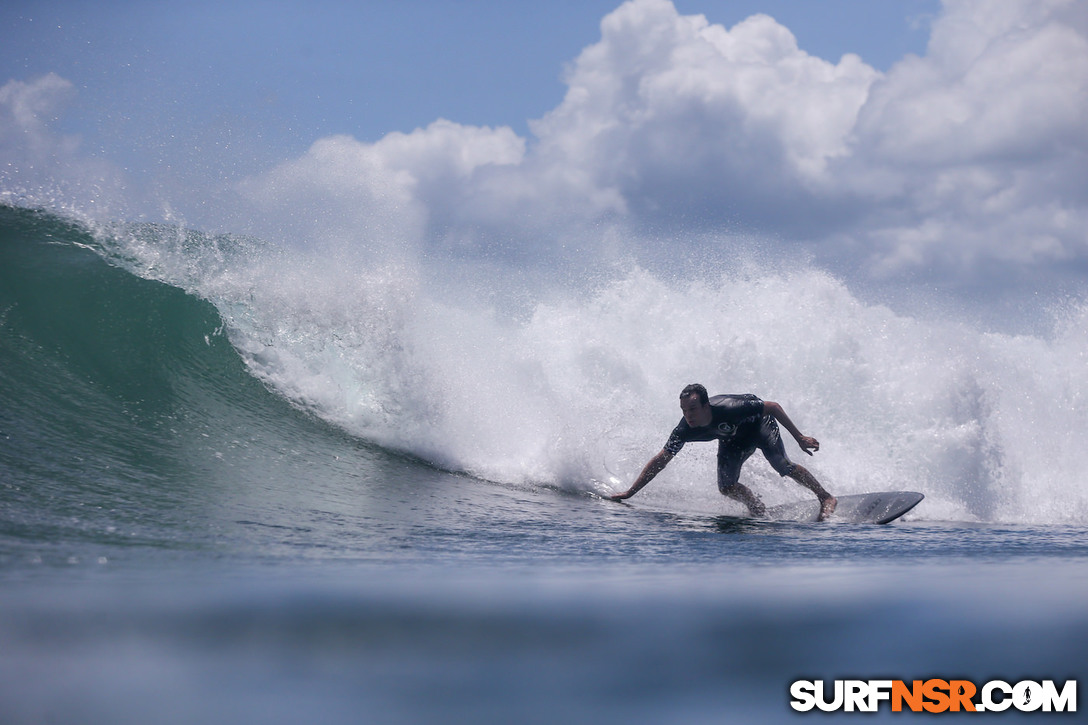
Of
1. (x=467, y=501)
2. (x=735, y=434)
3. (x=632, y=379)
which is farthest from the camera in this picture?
(x=632, y=379)

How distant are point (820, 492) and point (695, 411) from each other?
1404 mm

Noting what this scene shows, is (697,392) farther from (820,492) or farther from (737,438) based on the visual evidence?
(820,492)

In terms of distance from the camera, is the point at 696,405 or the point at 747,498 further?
the point at 747,498

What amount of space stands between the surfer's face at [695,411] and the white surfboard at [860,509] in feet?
3.39

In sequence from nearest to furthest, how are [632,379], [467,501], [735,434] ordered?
[467,501]
[735,434]
[632,379]

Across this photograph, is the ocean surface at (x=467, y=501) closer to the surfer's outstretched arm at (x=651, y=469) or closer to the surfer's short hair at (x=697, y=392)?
the surfer's outstretched arm at (x=651, y=469)

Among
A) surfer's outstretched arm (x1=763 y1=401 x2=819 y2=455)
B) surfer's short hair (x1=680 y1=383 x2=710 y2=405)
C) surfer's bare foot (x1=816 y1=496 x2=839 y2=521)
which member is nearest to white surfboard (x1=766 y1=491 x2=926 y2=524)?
surfer's bare foot (x1=816 y1=496 x2=839 y2=521)

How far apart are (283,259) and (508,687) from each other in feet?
27.9

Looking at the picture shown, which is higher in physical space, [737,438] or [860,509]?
[737,438]

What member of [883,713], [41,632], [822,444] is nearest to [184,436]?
[41,632]

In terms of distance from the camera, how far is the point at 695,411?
7.13 m

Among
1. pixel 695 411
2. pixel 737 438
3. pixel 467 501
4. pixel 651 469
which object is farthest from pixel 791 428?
pixel 467 501

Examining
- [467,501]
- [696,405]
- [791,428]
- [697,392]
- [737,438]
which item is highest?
[697,392]

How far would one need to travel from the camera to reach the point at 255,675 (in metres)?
2.60
